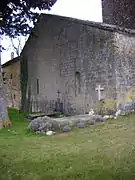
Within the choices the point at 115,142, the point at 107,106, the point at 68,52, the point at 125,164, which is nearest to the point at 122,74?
the point at 107,106

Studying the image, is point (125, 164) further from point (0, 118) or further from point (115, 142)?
point (0, 118)

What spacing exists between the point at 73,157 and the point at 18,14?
10.4 metres

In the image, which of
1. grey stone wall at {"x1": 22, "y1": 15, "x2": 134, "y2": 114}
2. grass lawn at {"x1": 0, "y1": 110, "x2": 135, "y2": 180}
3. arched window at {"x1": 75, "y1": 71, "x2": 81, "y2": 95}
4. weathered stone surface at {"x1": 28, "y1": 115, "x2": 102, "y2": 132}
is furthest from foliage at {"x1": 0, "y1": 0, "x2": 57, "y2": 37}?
grass lawn at {"x1": 0, "y1": 110, "x2": 135, "y2": 180}

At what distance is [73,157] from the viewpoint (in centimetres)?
698

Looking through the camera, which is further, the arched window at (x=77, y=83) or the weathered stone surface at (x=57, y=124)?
the arched window at (x=77, y=83)

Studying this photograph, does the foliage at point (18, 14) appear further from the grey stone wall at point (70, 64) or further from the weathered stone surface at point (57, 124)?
the weathered stone surface at point (57, 124)

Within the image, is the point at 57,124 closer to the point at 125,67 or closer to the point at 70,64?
the point at 125,67

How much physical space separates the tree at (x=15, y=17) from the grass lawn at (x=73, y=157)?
4855mm

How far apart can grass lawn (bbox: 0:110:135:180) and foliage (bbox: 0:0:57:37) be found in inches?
288

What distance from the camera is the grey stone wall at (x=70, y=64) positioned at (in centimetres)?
1490

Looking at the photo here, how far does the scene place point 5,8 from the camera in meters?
14.7

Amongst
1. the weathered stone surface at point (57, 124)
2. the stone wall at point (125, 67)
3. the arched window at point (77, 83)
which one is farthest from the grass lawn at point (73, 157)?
the arched window at point (77, 83)

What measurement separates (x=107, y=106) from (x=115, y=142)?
652 cm

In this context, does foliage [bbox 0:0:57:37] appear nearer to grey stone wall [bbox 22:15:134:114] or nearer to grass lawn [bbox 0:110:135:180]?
grey stone wall [bbox 22:15:134:114]
